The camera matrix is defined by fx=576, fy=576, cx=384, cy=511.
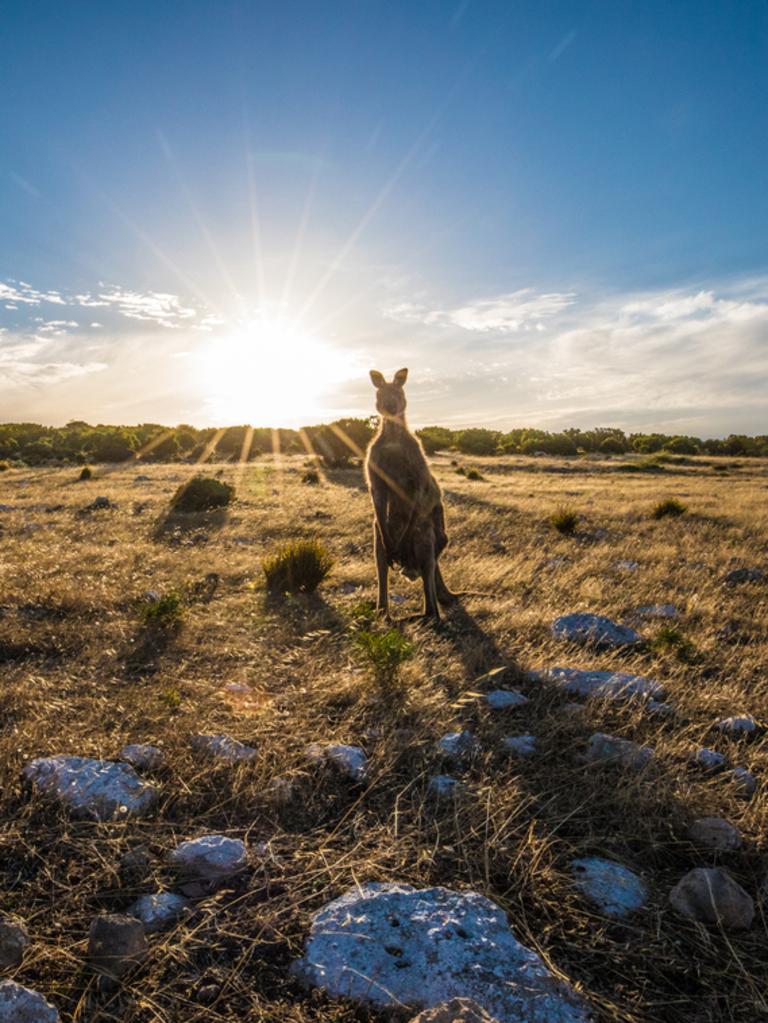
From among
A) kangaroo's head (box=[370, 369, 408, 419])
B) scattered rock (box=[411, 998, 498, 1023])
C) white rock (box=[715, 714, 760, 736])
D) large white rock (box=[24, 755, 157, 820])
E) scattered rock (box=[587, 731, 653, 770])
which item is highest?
kangaroo's head (box=[370, 369, 408, 419])

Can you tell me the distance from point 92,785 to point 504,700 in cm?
255

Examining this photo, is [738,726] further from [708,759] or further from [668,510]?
[668,510]

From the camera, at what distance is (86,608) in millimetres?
6125

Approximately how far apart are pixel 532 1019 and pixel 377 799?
128cm

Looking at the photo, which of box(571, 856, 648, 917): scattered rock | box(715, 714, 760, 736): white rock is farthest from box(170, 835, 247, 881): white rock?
box(715, 714, 760, 736): white rock

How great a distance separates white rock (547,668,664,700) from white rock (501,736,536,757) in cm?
75

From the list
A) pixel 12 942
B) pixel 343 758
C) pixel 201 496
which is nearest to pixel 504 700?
pixel 343 758

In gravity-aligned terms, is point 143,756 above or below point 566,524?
below

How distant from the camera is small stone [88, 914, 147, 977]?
1.90 metres

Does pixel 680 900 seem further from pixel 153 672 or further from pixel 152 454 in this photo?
pixel 152 454

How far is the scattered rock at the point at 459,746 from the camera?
10.6 feet

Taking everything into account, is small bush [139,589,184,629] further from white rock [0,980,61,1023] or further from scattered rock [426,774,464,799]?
white rock [0,980,61,1023]

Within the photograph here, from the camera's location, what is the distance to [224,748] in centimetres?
324

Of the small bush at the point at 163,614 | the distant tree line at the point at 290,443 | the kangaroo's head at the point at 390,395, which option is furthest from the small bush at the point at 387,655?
the distant tree line at the point at 290,443
